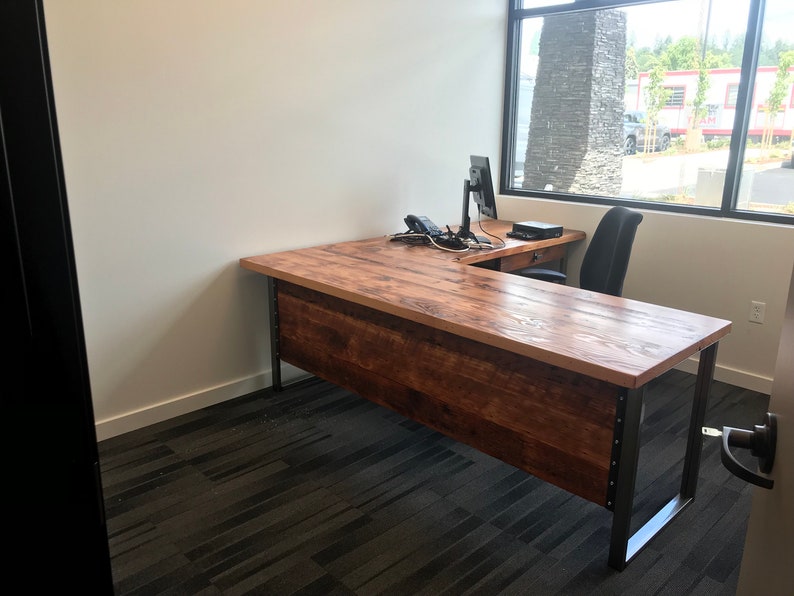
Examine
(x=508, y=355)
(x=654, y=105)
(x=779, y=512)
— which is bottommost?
(x=508, y=355)

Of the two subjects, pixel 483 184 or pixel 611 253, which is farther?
pixel 483 184

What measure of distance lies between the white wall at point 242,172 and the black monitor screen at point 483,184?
461 mm

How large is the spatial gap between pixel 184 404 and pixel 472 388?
154 centimetres

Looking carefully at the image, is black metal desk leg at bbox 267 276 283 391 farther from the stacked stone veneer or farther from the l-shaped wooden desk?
the stacked stone veneer

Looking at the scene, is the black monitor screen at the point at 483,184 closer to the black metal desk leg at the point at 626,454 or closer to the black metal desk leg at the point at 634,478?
the black metal desk leg at the point at 634,478

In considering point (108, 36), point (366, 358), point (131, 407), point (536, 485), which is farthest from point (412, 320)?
point (108, 36)

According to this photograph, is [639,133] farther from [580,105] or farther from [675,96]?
[580,105]

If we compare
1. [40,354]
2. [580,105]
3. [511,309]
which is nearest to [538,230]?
[580,105]

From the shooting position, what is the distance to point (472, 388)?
2.19 meters

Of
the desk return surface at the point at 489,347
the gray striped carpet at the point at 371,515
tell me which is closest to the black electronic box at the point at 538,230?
the desk return surface at the point at 489,347

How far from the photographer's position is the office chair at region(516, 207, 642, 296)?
9.36ft

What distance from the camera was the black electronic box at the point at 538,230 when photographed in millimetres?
3627

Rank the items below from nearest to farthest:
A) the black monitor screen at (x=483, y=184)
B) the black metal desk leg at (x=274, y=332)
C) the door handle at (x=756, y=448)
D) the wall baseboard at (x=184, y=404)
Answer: the door handle at (x=756, y=448) < the wall baseboard at (x=184, y=404) < the black metal desk leg at (x=274, y=332) < the black monitor screen at (x=483, y=184)

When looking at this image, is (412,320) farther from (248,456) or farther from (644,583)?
(644,583)
